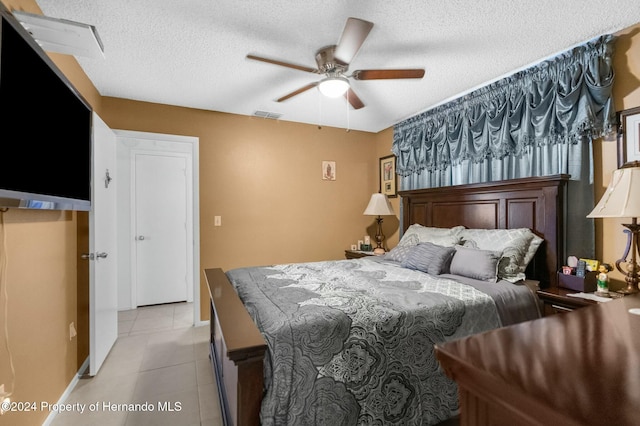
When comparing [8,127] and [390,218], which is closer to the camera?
[8,127]

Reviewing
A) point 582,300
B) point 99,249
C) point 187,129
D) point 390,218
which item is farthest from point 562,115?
point 99,249

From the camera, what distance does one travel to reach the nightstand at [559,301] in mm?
1922

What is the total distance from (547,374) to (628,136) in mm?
2298

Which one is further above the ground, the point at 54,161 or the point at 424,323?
the point at 54,161

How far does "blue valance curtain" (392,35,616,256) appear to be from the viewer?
2.18 metres

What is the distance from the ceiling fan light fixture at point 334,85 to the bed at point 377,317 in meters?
1.44

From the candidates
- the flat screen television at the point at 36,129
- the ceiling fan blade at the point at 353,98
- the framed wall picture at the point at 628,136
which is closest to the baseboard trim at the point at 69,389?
the flat screen television at the point at 36,129

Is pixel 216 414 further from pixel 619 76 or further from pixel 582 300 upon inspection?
pixel 619 76

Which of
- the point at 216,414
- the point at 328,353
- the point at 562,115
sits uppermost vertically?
the point at 562,115

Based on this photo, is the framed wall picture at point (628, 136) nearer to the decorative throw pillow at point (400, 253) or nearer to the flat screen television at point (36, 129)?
the decorative throw pillow at point (400, 253)

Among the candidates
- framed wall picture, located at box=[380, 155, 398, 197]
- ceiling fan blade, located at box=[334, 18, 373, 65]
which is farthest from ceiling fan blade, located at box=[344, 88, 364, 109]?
framed wall picture, located at box=[380, 155, 398, 197]

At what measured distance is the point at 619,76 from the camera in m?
2.14

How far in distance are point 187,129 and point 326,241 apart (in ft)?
7.56

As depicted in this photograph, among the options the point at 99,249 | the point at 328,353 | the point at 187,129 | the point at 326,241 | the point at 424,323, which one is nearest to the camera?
the point at 328,353
